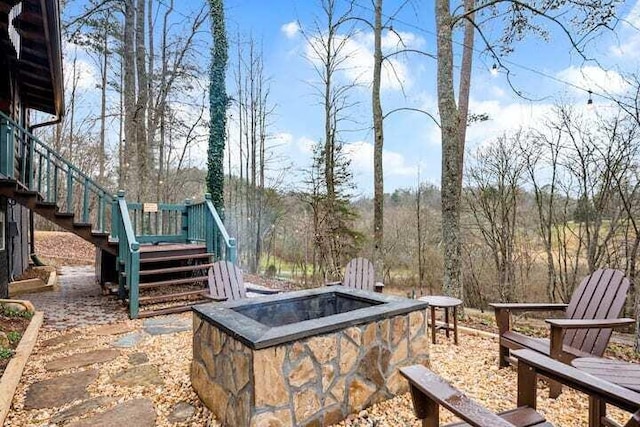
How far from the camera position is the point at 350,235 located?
34.8ft

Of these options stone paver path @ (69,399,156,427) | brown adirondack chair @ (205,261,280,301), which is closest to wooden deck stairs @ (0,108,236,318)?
brown adirondack chair @ (205,261,280,301)

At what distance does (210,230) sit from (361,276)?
304 cm

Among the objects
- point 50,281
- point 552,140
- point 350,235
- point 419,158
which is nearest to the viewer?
point 50,281

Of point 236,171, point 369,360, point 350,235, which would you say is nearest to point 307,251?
point 350,235

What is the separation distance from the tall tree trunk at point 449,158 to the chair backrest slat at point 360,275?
1.31 metres

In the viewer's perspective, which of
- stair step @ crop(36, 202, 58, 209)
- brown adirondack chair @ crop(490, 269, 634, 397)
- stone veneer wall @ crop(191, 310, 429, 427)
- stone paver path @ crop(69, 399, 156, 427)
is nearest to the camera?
stone veneer wall @ crop(191, 310, 429, 427)

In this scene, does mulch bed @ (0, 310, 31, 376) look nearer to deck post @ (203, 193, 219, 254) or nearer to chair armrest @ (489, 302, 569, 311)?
deck post @ (203, 193, 219, 254)

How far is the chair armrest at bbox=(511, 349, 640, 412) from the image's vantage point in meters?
1.44

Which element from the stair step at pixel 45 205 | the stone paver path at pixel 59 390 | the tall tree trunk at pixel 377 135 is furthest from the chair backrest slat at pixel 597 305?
the stair step at pixel 45 205

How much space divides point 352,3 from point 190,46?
208 inches

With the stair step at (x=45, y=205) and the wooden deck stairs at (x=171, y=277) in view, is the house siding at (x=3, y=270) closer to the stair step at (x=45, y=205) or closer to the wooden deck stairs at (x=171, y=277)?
the stair step at (x=45, y=205)

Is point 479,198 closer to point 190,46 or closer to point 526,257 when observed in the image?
point 526,257

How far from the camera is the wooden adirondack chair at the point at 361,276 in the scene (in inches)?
172

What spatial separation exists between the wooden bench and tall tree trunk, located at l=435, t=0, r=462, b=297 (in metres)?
3.25
